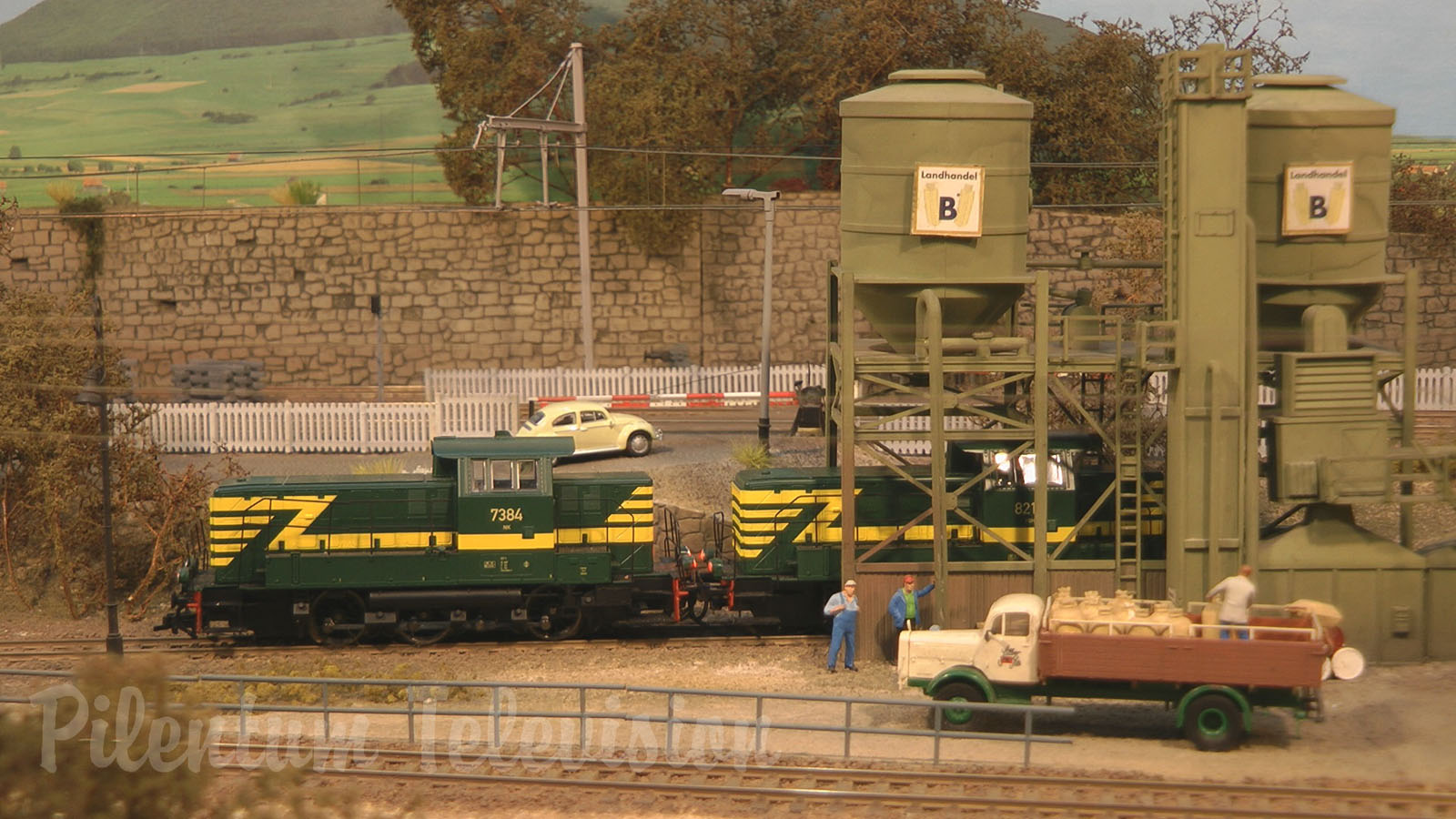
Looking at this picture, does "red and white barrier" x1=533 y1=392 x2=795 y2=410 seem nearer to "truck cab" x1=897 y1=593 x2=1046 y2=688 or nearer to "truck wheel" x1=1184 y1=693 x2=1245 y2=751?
"truck cab" x1=897 y1=593 x2=1046 y2=688

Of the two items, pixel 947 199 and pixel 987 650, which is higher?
pixel 947 199

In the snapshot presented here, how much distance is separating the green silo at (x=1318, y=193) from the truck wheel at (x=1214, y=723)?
7.60m

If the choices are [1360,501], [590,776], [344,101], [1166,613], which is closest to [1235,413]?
[1360,501]

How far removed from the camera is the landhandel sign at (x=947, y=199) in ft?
70.3

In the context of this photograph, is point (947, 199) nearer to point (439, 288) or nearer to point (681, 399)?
point (681, 399)

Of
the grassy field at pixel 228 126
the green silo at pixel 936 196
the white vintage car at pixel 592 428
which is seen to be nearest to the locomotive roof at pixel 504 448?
the green silo at pixel 936 196

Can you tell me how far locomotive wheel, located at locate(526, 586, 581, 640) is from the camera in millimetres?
23500

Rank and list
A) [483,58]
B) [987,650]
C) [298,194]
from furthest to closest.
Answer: [298,194], [483,58], [987,650]

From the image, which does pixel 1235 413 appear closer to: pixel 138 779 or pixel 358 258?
pixel 138 779

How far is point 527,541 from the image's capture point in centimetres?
2302

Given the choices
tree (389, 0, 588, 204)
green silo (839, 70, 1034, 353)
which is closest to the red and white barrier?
tree (389, 0, 588, 204)

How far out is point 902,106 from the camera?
21.5 m

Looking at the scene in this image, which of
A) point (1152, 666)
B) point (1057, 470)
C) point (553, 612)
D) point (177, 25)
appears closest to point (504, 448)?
point (553, 612)

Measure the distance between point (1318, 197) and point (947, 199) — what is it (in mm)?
5821
